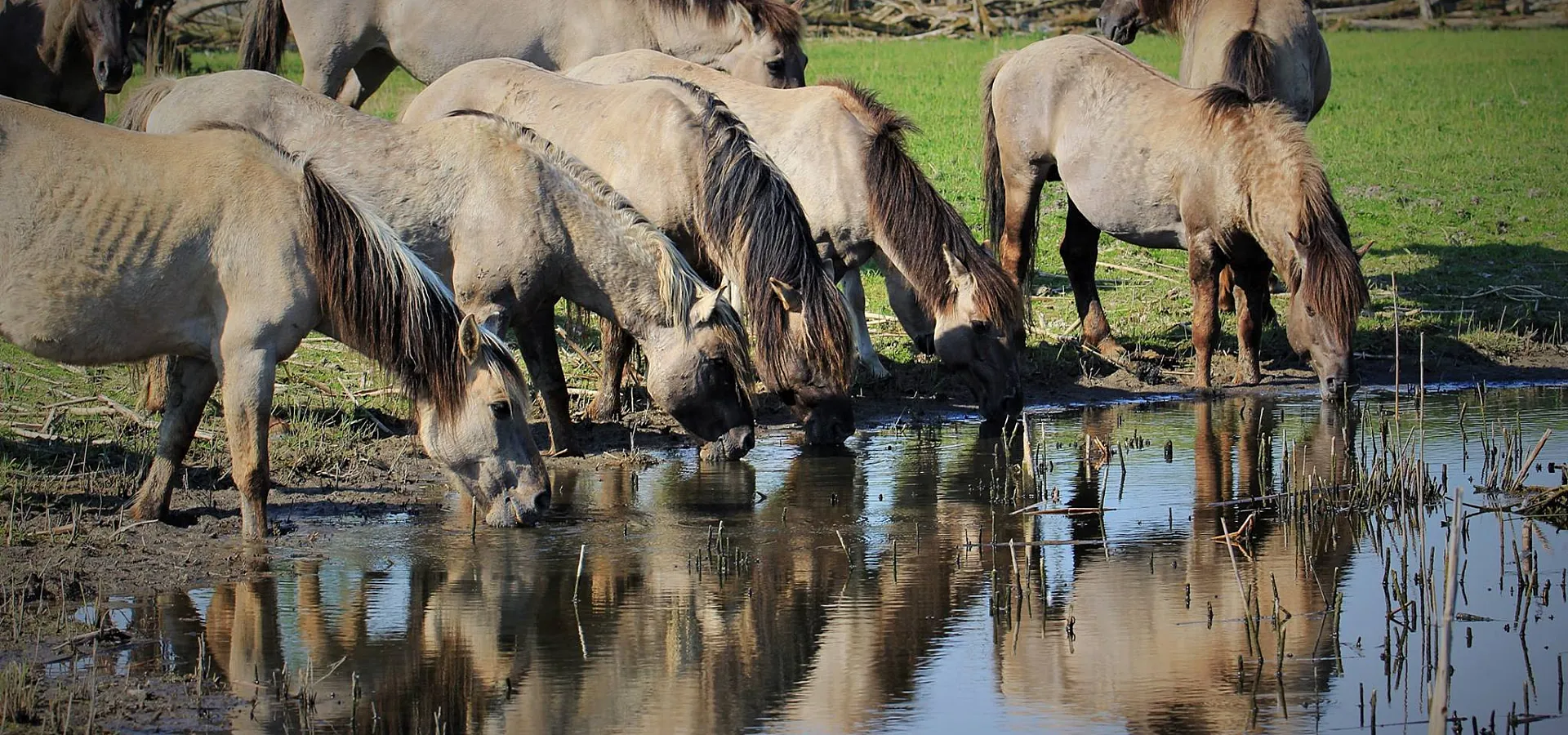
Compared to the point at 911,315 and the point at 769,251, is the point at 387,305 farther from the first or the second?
→ the point at 911,315

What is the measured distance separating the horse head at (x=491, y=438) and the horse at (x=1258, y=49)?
5.86m

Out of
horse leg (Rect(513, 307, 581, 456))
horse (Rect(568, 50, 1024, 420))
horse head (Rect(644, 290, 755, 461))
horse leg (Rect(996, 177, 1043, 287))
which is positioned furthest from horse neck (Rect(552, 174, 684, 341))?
horse leg (Rect(996, 177, 1043, 287))

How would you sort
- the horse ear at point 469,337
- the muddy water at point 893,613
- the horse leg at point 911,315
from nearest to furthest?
the muddy water at point 893,613
the horse ear at point 469,337
the horse leg at point 911,315

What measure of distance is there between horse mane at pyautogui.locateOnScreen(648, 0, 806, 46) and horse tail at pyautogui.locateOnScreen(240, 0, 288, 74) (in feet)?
9.61

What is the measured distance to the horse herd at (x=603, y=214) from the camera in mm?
5965

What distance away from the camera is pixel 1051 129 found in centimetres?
1070

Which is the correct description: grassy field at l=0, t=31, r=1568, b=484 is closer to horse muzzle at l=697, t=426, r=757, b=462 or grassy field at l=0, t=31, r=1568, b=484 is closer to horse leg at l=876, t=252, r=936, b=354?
horse leg at l=876, t=252, r=936, b=354

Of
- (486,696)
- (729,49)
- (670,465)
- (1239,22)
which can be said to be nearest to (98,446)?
(670,465)

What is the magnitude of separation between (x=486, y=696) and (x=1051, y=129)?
7.07 meters

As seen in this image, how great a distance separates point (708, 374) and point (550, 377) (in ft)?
2.88

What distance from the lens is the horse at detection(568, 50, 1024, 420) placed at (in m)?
8.62

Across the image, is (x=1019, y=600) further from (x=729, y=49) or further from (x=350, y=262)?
(x=729, y=49)

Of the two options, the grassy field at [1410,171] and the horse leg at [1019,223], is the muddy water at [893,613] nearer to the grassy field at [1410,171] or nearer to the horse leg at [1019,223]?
the grassy field at [1410,171]

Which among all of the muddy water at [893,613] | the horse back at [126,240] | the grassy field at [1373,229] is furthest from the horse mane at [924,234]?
the horse back at [126,240]
